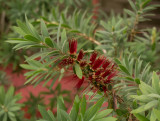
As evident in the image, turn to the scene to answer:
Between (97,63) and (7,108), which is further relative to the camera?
(7,108)

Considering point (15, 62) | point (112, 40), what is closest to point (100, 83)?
point (112, 40)

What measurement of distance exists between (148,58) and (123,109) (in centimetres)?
32

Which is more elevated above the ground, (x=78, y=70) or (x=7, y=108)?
(x=78, y=70)

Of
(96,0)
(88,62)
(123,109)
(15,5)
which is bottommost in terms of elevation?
(123,109)

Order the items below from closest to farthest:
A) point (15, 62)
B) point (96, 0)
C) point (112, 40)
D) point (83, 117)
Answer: point (83, 117) < point (112, 40) < point (15, 62) < point (96, 0)

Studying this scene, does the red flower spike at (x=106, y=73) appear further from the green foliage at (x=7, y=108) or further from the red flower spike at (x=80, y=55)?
the green foliage at (x=7, y=108)

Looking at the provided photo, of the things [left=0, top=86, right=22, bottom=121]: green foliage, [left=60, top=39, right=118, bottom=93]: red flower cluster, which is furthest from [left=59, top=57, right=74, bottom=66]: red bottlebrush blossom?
[left=0, top=86, right=22, bottom=121]: green foliage

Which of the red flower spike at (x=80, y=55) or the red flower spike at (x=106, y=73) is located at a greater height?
the red flower spike at (x=80, y=55)

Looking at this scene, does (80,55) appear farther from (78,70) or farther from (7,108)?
(7,108)

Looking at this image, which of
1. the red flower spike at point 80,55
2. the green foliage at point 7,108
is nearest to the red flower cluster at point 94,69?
the red flower spike at point 80,55

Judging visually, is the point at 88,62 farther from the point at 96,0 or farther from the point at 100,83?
the point at 96,0

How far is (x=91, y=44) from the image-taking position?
69 centimetres

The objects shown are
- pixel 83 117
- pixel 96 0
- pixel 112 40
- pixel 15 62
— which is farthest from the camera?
pixel 96 0

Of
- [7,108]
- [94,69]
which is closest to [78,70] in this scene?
[94,69]
